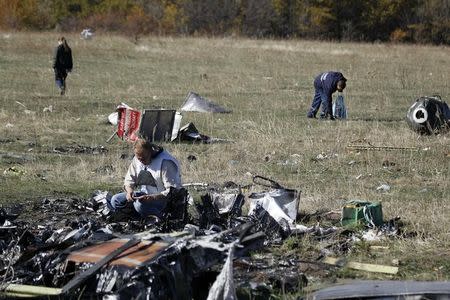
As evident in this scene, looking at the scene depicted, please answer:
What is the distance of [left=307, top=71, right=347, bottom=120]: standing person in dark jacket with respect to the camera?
61.5 ft

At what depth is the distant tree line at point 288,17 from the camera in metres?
63.2

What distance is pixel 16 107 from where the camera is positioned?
20781 mm

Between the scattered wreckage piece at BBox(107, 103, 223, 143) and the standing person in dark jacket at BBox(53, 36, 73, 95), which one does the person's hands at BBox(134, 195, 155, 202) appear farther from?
the standing person in dark jacket at BBox(53, 36, 73, 95)

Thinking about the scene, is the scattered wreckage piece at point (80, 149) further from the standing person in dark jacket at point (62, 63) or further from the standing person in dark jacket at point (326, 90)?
the standing person in dark jacket at point (62, 63)

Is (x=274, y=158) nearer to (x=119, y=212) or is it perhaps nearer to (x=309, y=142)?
(x=309, y=142)

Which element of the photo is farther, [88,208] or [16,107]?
[16,107]

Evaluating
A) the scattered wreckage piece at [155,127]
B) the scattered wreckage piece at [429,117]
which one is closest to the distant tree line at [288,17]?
the scattered wreckage piece at [429,117]

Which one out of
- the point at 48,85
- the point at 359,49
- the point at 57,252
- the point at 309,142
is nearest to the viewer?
the point at 57,252

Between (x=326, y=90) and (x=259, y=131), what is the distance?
3.04 meters

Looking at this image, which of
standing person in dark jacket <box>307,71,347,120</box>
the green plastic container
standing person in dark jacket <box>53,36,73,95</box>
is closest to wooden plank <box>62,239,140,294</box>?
the green plastic container

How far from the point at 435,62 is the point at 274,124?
2028cm

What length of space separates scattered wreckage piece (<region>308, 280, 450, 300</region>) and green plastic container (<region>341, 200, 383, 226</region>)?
2.32 metres

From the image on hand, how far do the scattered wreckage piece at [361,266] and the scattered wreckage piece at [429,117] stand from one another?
8391 mm

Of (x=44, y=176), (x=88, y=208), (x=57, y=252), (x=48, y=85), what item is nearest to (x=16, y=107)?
(x=48, y=85)
